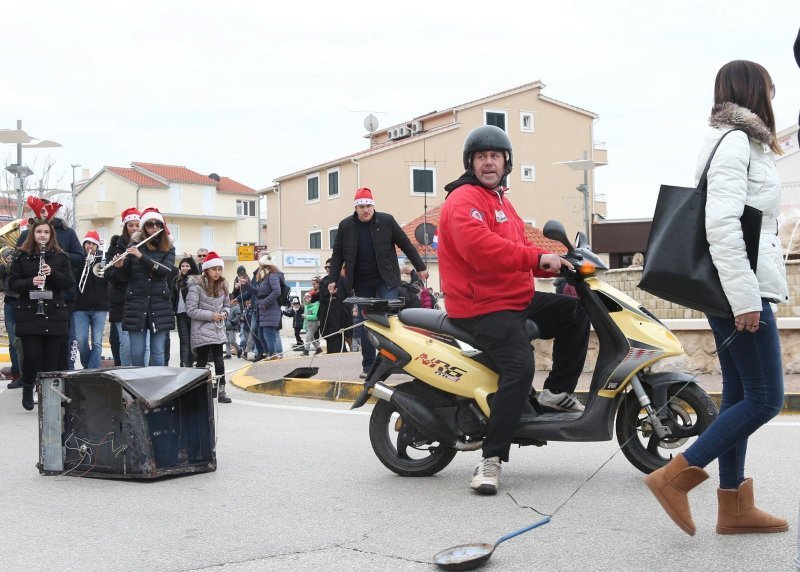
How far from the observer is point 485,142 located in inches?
230

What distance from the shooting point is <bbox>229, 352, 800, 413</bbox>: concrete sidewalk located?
974cm

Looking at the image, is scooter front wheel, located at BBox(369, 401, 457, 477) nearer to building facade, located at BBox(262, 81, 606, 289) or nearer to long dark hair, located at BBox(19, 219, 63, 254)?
long dark hair, located at BBox(19, 219, 63, 254)

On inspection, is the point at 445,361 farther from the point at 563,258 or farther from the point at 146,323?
the point at 146,323

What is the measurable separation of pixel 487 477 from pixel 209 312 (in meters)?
5.57

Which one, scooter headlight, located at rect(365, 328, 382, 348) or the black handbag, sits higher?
the black handbag

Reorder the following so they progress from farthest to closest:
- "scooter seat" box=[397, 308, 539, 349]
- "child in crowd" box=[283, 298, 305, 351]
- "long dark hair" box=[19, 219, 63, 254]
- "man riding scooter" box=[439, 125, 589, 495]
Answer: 1. "child in crowd" box=[283, 298, 305, 351]
2. "long dark hair" box=[19, 219, 63, 254]
3. "scooter seat" box=[397, 308, 539, 349]
4. "man riding scooter" box=[439, 125, 589, 495]

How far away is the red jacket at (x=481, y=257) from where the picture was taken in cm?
560

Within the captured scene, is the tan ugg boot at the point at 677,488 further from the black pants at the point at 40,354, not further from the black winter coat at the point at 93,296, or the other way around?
the black winter coat at the point at 93,296

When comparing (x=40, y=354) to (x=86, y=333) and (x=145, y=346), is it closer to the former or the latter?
(x=145, y=346)

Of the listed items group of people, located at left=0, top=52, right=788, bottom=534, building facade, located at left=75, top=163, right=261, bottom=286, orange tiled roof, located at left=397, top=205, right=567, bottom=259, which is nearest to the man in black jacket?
group of people, located at left=0, top=52, right=788, bottom=534

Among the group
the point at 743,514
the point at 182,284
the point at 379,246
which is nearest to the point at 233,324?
the point at 182,284

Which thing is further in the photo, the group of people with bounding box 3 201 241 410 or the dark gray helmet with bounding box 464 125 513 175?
the group of people with bounding box 3 201 241 410

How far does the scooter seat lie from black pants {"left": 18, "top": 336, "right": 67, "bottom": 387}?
15.0 ft

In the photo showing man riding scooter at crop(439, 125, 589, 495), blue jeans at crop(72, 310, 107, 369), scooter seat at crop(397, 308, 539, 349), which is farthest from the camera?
blue jeans at crop(72, 310, 107, 369)
